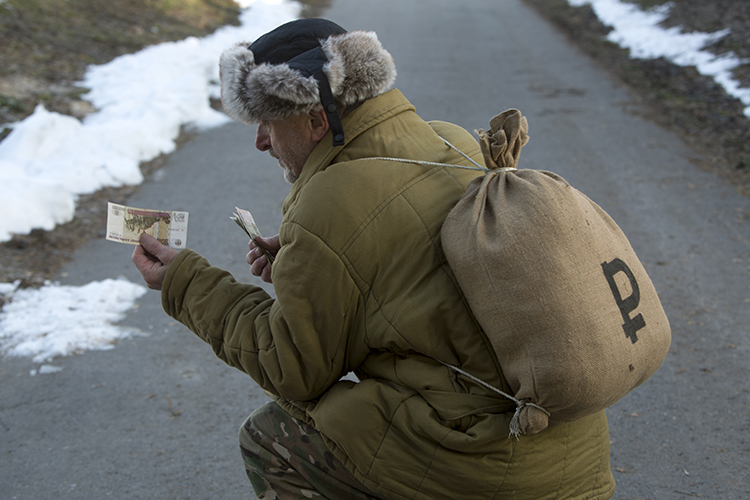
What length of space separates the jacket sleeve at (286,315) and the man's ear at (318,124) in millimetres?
338

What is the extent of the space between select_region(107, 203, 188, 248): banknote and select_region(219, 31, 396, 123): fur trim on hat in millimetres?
606

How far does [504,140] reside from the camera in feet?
5.19

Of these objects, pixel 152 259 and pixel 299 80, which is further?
pixel 152 259

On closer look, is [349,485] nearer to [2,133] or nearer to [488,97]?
[2,133]

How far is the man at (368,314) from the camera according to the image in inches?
60.8

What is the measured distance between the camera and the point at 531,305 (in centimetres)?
140

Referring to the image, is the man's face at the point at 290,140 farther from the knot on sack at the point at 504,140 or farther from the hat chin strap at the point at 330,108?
the knot on sack at the point at 504,140

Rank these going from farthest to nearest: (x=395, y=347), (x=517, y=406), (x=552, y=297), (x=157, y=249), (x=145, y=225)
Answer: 1. (x=145, y=225)
2. (x=157, y=249)
3. (x=395, y=347)
4. (x=517, y=406)
5. (x=552, y=297)

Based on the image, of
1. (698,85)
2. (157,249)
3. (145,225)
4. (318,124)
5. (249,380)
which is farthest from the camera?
Result: (698,85)

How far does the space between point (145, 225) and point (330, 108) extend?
0.95 m

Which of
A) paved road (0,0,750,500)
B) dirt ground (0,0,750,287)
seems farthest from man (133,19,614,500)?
dirt ground (0,0,750,287)

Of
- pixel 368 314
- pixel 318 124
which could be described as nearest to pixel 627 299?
pixel 368 314

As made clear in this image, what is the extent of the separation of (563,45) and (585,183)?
5.99m

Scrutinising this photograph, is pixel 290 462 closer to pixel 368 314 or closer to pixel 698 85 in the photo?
pixel 368 314
